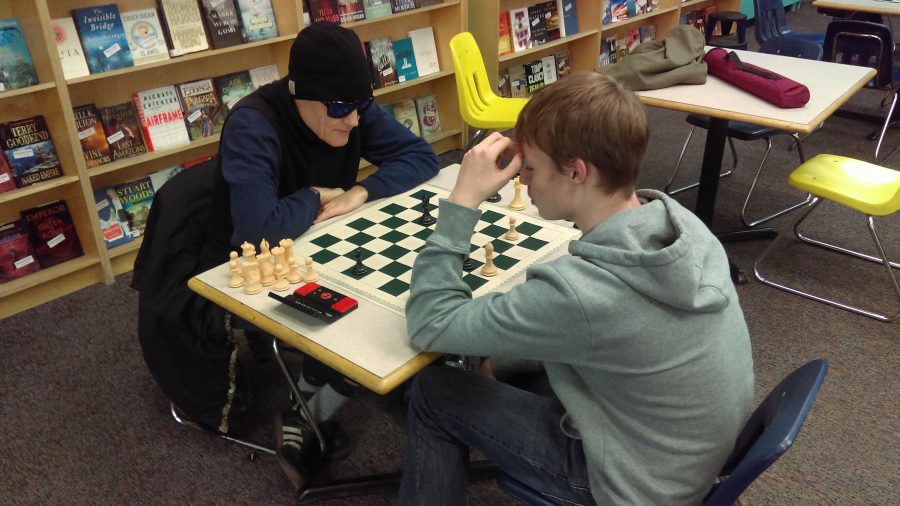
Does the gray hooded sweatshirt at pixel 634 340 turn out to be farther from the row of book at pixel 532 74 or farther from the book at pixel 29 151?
the row of book at pixel 532 74

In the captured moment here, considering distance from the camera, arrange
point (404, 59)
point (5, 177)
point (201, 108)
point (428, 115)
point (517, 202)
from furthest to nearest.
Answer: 1. point (428, 115)
2. point (404, 59)
3. point (201, 108)
4. point (5, 177)
5. point (517, 202)

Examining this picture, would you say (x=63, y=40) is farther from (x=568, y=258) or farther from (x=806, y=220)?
(x=806, y=220)

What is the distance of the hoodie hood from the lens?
117cm

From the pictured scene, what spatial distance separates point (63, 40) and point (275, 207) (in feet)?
6.02

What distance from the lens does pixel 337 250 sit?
1.80 m

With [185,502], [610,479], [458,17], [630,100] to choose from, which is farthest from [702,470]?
[458,17]

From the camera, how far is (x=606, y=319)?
1.19 metres

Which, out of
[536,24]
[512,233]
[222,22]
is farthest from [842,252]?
[222,22]

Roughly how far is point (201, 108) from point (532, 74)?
2.62 m

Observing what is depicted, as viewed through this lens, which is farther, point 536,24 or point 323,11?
point 536,24

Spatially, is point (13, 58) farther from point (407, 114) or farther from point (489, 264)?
point (489, 264)

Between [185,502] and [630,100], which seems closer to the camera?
[630,100]

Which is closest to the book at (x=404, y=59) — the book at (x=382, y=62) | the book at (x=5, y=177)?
the book at (x=382, y=62)

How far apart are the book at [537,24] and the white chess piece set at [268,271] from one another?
12.4 feet
